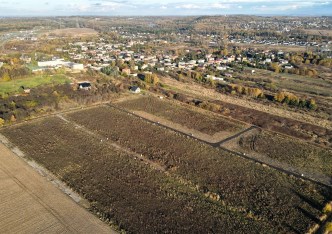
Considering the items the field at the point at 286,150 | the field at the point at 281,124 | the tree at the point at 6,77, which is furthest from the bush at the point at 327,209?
the tree at the point at 6,77

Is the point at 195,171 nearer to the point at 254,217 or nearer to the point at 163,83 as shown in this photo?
the point at 254,217

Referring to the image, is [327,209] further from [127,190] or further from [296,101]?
[296,101]

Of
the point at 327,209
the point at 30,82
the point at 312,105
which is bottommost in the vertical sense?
the point at 30,82

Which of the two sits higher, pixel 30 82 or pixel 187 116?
pixel 187 116

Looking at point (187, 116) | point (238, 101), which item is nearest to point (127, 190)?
point (187, 116)

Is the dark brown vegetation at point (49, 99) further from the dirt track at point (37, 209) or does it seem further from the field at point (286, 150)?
the field at point (286, 150)

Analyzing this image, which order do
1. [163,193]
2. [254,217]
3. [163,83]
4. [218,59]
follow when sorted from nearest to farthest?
[254,217] < [163,193] < [163,83] < [218,59]

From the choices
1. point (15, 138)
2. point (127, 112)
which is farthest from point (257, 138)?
point (15, 138)
